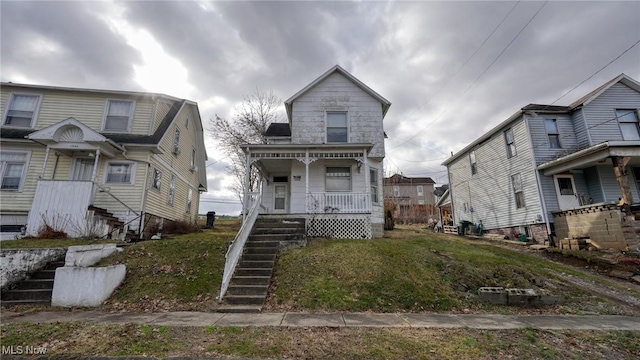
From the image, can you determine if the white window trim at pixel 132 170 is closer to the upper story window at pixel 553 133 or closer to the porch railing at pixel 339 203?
the porch railing at pixel 339 203

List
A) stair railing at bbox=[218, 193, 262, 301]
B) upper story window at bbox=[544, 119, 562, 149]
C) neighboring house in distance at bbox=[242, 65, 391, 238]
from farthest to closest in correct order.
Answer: upper story window at bbox=[544, 119, 562, 149], neighboring house in distance at bbox=[242, 65, 391, 238], stair railing at bbox=[218, 193, 262, 301]

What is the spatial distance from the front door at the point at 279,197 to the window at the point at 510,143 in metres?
13.8

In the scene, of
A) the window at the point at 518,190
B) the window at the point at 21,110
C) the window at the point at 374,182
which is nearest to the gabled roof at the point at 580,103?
the window at the point at 518,190

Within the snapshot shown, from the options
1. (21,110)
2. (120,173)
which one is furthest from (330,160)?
(21,110)

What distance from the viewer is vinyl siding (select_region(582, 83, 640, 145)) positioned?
1471 centimetres

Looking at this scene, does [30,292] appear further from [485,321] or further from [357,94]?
[357,94]

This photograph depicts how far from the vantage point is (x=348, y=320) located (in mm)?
5477

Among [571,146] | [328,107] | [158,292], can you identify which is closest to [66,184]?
Answer: [158,292]

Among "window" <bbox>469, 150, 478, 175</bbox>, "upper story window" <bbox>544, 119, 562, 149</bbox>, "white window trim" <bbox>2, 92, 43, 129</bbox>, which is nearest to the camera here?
"white window trim" <bbox>2, 92, 43, 129</bbox>

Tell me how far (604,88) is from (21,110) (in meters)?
31.3

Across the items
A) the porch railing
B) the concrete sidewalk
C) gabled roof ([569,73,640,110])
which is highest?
gabled roof ([569,73,640,110])

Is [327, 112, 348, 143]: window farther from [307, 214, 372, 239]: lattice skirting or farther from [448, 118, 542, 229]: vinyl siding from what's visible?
[448, 118, 542, 229]: vinyl siding

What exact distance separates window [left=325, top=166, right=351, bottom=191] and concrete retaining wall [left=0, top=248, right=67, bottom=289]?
416 inches

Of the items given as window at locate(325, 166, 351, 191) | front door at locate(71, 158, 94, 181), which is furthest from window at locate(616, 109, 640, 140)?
front door at locate(71, 158, 94, 181)
